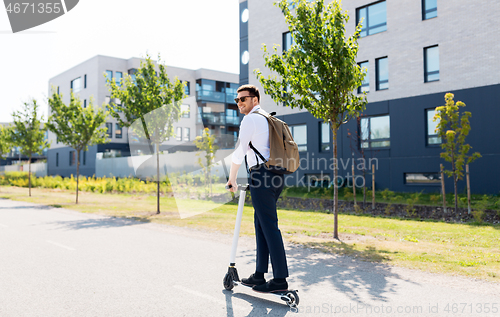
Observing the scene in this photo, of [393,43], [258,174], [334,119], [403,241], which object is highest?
[393,43]

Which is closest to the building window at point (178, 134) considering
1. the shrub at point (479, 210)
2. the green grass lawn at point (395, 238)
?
the green grass lawn at point (395, 238)

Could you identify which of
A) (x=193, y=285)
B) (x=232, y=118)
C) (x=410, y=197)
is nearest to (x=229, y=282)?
(x=193, y=285)

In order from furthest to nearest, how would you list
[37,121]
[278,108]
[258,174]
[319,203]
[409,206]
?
[278,108], [37,121], [319,203], [409,206], [258,174]

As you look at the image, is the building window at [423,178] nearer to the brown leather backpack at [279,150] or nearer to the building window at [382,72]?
the building window at [382,72]

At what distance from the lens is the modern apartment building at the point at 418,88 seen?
1556 centimetres

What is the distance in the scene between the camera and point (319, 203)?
1510cm

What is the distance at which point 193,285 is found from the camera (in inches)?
180

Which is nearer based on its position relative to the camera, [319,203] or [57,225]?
[57,225]

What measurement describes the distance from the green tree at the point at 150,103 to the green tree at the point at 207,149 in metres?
6.28

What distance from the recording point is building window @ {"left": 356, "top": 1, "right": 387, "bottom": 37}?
19172mm

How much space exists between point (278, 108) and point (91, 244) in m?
17.3

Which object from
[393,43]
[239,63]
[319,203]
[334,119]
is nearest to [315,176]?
[319,203]

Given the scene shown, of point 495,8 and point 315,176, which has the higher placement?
point 495,8

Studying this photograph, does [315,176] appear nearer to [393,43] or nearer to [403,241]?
[393,43]
